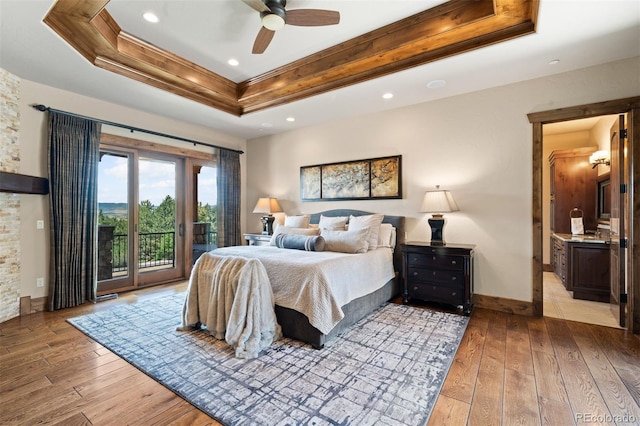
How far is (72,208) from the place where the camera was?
3.84 metres

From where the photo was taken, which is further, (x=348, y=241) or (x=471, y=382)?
(x=348, y=241)

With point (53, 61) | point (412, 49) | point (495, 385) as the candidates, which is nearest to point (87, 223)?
point (53, 61)

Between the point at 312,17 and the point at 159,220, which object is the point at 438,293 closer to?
the point at 312,17

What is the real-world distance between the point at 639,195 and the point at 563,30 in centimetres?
185

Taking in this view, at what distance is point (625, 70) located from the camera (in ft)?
9.87

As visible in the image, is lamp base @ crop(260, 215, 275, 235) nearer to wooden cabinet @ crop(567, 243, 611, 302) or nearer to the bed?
the bed

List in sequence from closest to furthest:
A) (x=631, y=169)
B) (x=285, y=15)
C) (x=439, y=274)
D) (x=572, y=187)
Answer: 1. (x=285, y=15)
2. (x=631, y=169)
3. (x=439, y=274)
4. (x=572, y=187)

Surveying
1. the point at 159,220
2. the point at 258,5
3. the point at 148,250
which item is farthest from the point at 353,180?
the point at 148,250

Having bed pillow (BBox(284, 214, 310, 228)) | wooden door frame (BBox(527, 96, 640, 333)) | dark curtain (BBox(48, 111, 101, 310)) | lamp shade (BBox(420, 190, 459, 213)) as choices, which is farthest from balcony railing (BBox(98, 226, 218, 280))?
wooden door frame (BBox(527, 96, 640, 333))

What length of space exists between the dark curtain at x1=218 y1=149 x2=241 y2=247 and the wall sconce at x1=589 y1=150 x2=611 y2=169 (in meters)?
6.27

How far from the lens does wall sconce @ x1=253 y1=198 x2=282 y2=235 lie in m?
5.56

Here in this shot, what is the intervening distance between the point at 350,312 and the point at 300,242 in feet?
3.79

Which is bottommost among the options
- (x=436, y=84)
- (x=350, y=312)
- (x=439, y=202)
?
(x=350, y=312)

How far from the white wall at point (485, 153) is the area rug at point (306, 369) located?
3.68 feet
